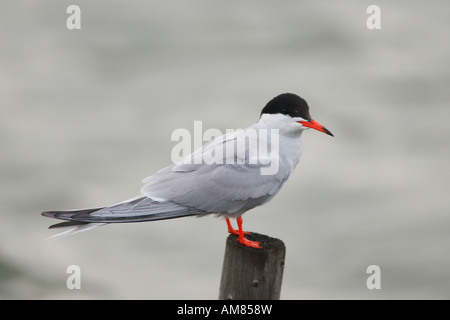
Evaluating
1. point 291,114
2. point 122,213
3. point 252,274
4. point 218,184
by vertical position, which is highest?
point 291,114

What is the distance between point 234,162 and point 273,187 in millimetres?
252

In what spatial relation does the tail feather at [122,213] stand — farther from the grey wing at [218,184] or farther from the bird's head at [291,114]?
the bird's head at [291,114]

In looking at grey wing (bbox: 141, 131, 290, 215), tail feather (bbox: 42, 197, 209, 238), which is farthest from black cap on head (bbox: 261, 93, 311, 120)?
tail feather (bbox: 42, 197, 209, 238)

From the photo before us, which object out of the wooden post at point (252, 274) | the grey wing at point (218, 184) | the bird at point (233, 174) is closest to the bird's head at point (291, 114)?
the bird at point (233, 174)

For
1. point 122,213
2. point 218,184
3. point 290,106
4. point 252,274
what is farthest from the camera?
point 290,106

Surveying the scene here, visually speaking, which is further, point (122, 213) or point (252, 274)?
point (122, 213)

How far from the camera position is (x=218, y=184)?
11.5ft

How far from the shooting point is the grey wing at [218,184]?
11.3ft

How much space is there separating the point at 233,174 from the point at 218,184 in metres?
0.10

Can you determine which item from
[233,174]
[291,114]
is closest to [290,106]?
[291,114]

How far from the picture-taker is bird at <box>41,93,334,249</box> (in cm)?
340

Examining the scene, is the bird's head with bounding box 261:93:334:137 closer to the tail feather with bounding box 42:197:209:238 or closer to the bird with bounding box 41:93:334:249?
the bird with bounding box 41:93:334:249

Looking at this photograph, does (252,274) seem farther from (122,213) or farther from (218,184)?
(122,213)
